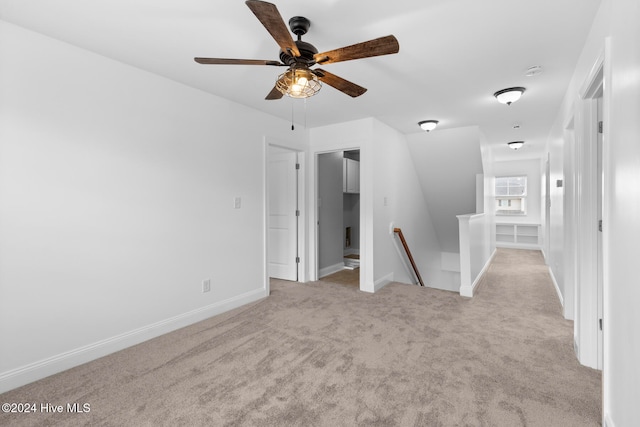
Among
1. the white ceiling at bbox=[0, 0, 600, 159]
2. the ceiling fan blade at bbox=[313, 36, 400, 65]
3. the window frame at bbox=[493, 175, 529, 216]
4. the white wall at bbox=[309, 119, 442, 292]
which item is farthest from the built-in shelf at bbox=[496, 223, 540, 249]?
the ceiling fan blade at bbox=[313, 36, 400, 65]

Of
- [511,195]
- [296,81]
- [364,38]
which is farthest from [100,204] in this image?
[511,195]

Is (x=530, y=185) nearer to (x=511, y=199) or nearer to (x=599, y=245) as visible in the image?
(x=511, y=199)

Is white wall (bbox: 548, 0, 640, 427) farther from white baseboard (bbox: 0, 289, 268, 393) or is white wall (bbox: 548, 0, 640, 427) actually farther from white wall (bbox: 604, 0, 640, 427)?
white baseboard (bbox: 0, 289, 268, 393)

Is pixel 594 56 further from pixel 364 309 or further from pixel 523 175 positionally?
pixel 523 175

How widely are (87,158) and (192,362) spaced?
1.81 m

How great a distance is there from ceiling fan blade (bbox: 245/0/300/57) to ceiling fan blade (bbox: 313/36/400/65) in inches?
7.0

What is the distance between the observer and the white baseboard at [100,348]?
2129 millimetres

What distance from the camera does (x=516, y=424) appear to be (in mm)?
1748

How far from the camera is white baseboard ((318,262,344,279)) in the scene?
5341mm

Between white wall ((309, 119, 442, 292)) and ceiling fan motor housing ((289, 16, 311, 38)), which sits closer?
ceiling fan motor housing ((289, 16, 311, 38))

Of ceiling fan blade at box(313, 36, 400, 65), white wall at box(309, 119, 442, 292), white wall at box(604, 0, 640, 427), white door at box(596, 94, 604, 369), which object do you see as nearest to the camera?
white wall at box(604, 0, 640, 427)

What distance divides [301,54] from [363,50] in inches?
15.1

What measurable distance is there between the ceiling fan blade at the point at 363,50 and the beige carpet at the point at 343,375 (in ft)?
6.85

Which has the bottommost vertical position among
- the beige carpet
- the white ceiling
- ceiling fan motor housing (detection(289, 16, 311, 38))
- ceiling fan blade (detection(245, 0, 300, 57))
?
the beige carpet
